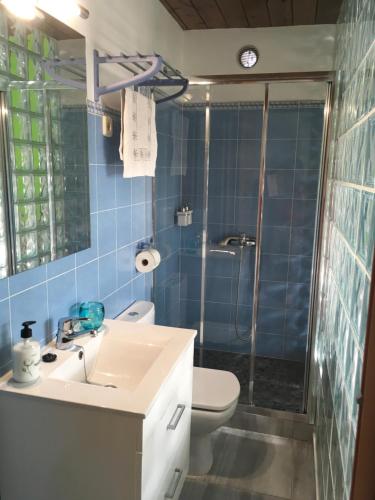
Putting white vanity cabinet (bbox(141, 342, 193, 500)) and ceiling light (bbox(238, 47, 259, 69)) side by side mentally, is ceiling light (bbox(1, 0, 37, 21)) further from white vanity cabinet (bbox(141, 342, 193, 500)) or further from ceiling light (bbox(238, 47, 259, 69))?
ceiling light (bbox(238, 47, 259, 69))

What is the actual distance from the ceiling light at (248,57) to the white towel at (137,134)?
3.49 ft

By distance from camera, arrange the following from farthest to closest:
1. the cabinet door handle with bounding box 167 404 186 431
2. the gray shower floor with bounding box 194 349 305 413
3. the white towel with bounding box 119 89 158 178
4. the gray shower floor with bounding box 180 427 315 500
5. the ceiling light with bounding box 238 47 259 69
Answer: the ceiling light with bounding box 238 47 259 69, the gray shower floor with bounding box 194 349 305 413, the gray shower floor with bounding box 180 427 315 500, the white towel with bounding box 119 89 158 178, the cabinet door handle with bounding box 167 404 186 431

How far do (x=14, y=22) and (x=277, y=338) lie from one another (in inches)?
105

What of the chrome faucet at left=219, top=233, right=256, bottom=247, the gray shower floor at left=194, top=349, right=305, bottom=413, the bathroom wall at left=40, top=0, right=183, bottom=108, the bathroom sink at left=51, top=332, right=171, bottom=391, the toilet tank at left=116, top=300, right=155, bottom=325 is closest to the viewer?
the bathroom sink at left=51, top=332, right=171, bottom=391

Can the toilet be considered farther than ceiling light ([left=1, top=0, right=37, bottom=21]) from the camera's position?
Yes

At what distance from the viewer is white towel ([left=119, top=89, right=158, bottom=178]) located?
1956 millimetres

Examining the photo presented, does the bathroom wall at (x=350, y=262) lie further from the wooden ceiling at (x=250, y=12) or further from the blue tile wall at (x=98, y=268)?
the blue tile wall at (x=98, y=268)

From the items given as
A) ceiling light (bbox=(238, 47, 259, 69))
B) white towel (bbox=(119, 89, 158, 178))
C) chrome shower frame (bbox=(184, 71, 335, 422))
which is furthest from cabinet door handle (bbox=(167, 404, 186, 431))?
ceiling light (bbox=(238, 47, 259, 69))

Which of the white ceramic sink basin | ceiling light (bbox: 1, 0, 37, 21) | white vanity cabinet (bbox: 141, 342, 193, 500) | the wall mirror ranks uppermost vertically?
ceiling light (bbox: 1, 0, 37, 21)

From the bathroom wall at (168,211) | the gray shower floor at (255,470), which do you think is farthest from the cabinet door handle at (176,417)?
the bathroom wall at (168,211)

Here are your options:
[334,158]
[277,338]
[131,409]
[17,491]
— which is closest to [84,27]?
[334,158]

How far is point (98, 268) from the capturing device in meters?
1.98

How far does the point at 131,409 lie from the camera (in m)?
1.20

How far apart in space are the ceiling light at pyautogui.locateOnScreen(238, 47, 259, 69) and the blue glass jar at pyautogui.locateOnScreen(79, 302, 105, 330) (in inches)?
83.1
